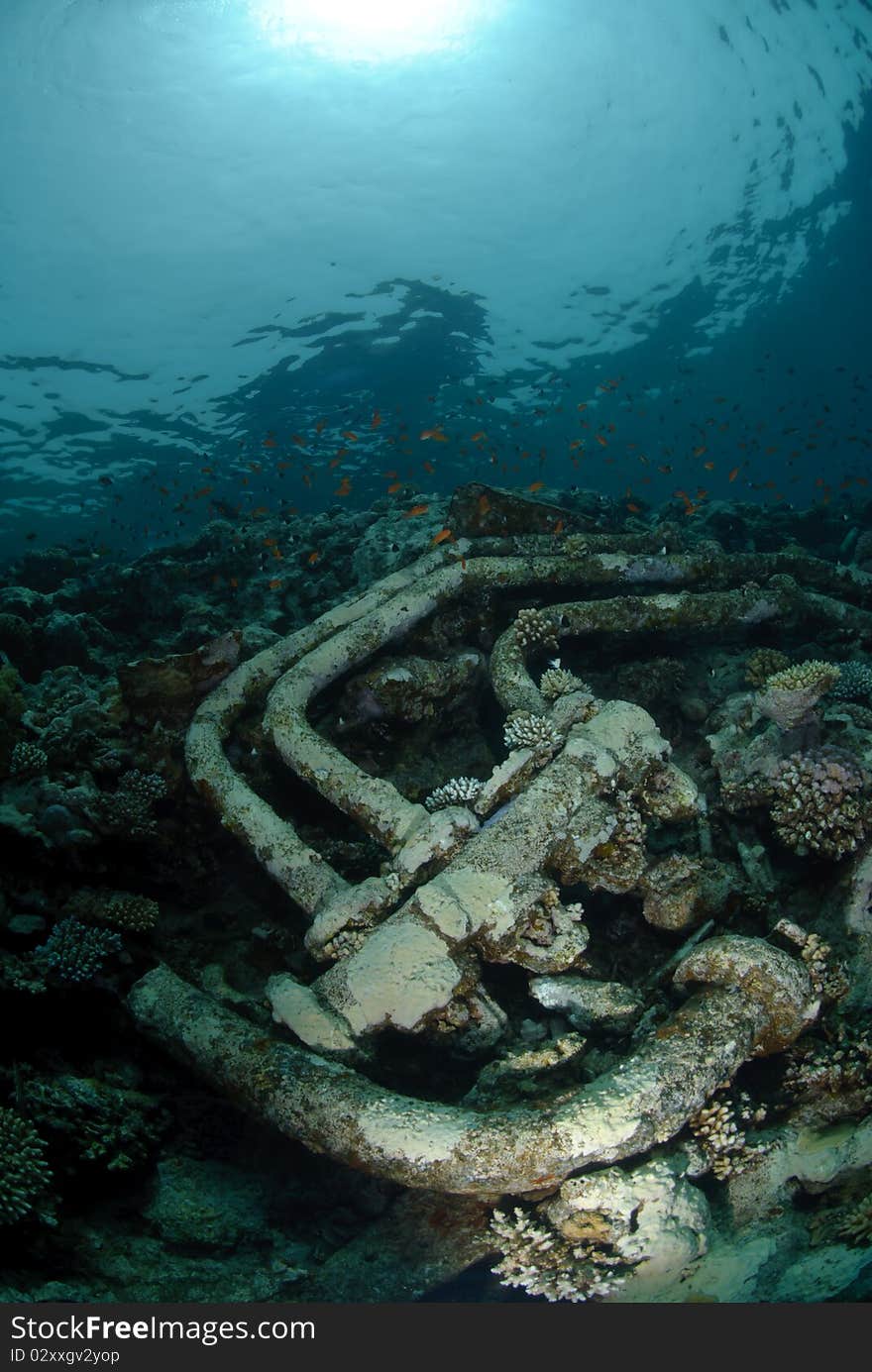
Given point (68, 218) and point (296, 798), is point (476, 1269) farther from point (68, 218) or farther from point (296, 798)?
point (68, 218)

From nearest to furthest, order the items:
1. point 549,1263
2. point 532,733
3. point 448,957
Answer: point 549,1263 < point 448,957 < point 532,733

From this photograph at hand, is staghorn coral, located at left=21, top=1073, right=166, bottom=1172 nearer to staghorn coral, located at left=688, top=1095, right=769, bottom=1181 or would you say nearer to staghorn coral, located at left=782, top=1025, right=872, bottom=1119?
staghorn coral, located at left=688, top=1095, right=769, bottom=1181

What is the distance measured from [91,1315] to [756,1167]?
402cm

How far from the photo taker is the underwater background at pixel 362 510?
4.44 meters

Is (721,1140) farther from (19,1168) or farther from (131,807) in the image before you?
(131,807)

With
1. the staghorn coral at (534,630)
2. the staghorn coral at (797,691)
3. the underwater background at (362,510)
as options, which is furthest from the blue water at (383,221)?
the staghorn coral at (797,691)

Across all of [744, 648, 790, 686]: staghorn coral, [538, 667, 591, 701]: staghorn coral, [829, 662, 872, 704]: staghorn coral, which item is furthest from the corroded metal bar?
[829, 662, 872, 704]: staghorn coral

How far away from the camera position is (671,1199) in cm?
392

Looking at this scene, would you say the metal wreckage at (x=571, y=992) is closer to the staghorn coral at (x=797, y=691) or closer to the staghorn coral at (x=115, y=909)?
the staghorn coral at (x=797, y=691)

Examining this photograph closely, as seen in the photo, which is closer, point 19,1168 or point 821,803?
point 19,1168

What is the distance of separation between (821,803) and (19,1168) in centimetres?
663

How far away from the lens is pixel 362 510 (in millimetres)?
22406

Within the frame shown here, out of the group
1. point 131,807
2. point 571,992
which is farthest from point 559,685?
point 131,807

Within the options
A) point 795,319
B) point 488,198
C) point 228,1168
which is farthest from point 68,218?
point 795,319
